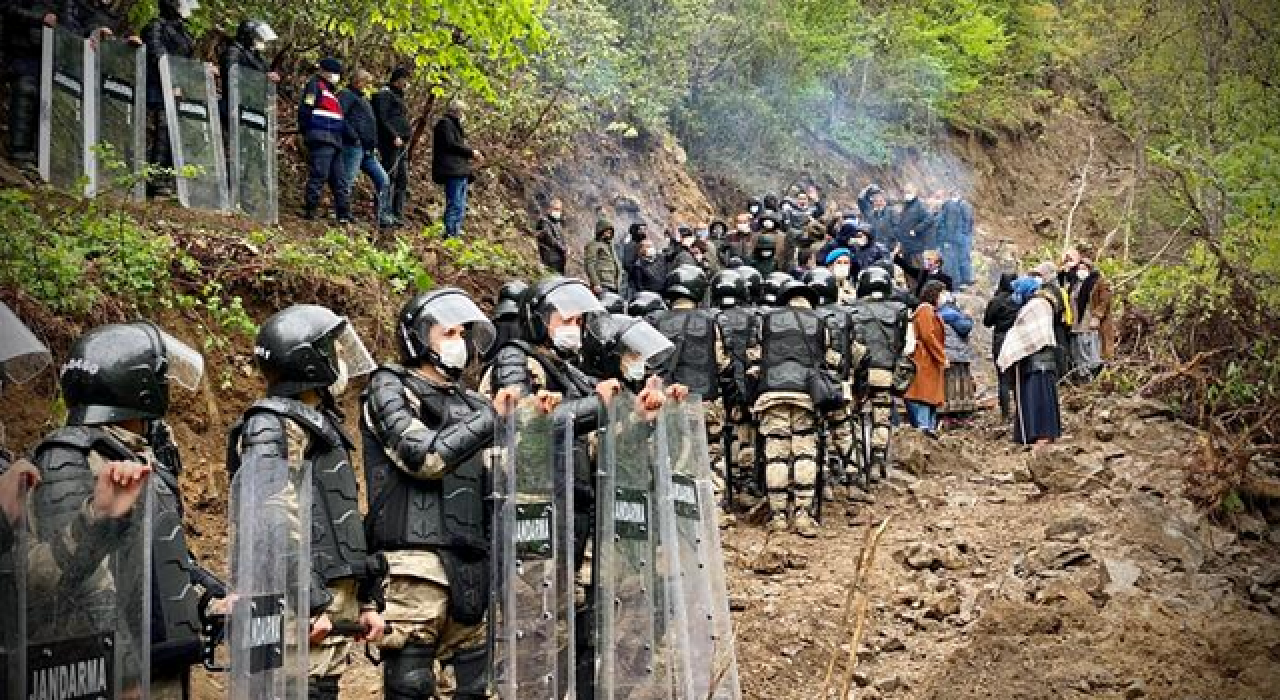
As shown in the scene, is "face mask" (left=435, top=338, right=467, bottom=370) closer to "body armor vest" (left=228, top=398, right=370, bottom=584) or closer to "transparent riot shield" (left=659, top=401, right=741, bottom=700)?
"body armor vest" (left=228, top=398, right=370, bottom=584)

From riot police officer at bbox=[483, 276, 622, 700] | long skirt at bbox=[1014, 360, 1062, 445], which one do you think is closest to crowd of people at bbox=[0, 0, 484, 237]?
riot police officer at bbox=[483, 276, 622, 700]

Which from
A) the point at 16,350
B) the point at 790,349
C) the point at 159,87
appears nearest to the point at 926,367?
the point at 790,349

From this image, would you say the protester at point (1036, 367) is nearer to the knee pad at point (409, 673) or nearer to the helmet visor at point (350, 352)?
the helmet visor at point (350, 352)

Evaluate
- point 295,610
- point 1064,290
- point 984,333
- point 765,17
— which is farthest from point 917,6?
point 295,610

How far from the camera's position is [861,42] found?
3145 centimetres

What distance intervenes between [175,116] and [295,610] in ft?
24.8

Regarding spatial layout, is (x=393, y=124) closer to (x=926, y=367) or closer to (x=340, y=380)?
(x=926, y=367)

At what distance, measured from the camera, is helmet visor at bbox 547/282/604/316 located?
22.2 feet

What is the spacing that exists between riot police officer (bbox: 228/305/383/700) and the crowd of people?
4.57 m

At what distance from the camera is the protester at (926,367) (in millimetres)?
15000

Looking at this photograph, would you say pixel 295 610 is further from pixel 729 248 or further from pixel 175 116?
pixel 729 248

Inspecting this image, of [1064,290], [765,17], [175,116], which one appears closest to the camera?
[175,116]

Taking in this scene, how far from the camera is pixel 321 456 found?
5.46m

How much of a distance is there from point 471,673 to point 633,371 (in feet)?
6.11
